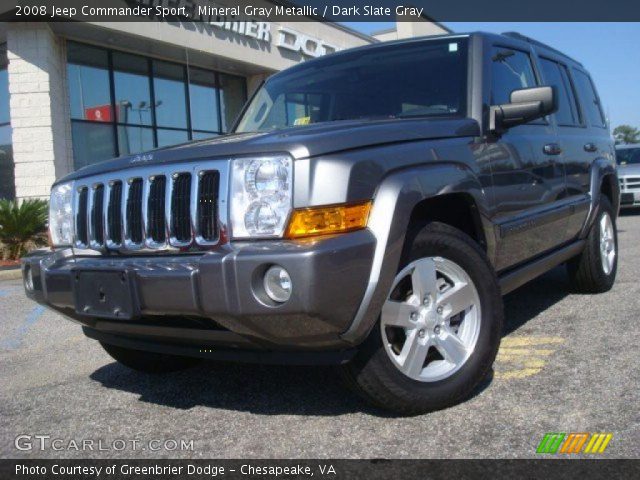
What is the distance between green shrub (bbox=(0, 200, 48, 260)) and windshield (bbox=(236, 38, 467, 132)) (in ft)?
25.5

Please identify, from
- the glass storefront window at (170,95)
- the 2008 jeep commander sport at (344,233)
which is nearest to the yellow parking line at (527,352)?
the 2008 jeep commander sport at (344,233)

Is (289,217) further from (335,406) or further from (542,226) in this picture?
(542,226)

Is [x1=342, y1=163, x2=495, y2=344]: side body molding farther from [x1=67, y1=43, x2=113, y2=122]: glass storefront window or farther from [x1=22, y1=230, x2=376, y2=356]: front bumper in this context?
[x1=67, y1=43, x2=113, y2=122]: glass storefront window

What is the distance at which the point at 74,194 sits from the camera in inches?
124

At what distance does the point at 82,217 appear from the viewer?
309 cm

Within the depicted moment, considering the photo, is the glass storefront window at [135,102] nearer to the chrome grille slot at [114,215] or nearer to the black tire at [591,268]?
the black tire at [591,268]

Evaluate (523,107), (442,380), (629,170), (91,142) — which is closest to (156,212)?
(442,380)

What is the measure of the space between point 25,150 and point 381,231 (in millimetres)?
11610

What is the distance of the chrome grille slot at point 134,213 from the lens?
2740 millimetres

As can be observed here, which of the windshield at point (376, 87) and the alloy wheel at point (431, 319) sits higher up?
the windshield at point (376, 87)

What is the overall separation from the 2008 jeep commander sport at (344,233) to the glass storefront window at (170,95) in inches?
484

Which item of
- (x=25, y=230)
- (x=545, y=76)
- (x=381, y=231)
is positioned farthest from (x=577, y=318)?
(x=25, y=230)

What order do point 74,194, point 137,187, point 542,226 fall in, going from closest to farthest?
1. point 137,187
2. point 74,194
3. point 542,226

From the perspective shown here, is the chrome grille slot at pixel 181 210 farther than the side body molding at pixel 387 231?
Yes
